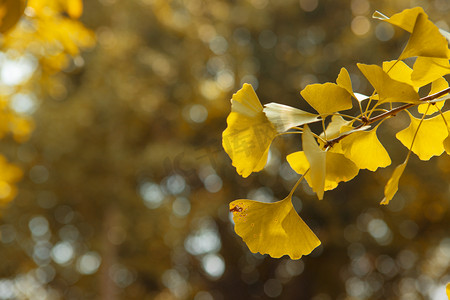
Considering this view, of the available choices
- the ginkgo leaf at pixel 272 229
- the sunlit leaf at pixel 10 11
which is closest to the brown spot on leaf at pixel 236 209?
the ginkgo leaf at pixel 272 229

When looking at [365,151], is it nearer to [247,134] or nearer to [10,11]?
[247,134]

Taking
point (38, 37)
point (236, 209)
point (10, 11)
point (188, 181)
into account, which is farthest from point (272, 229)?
point (188, 181)

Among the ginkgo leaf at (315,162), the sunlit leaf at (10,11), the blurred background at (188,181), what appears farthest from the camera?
the blurred background at (188,181)

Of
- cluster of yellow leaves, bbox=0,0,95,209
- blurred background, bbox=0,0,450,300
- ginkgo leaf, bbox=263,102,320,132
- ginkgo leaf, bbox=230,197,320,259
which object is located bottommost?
blurred background, bbox=0,0,450,300

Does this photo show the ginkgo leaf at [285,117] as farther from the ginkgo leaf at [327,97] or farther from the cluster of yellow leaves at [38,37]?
the cluster of yellow leaves at [38,37]

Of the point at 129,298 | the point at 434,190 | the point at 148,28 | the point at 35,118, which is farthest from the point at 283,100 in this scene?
the point at 129,298

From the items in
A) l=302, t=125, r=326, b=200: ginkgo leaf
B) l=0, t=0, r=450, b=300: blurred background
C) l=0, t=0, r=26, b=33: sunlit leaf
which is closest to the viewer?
l=302, t=125, r=326, b=200: ginkgo leaf

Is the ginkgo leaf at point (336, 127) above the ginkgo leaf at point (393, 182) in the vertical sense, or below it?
above

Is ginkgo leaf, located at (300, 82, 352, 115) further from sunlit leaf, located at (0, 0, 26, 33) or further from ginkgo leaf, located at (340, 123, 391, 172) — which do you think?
sunlit leaf, located at (0, 0, 26, 33)

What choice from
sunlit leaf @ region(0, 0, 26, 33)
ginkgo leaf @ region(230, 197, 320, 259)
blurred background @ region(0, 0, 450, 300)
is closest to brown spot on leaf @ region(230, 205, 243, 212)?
ginkgo leaf @ region(230, 197, 320, 259)
